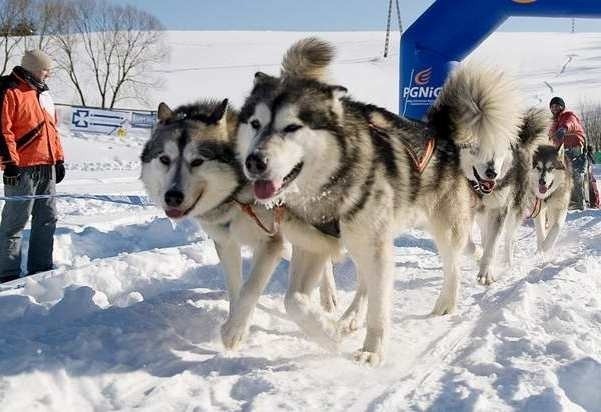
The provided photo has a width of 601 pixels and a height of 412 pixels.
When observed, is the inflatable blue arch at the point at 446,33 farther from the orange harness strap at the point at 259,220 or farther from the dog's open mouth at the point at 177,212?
the dog's open mouth at the point at 177,212

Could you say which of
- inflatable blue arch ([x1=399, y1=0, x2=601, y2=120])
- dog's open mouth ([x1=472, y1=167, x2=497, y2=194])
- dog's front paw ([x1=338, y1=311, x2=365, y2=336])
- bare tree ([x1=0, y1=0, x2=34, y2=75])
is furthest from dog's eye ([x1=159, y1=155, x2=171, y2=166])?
bare tree ([x1=0, y1=0, x2=34, y2=75])

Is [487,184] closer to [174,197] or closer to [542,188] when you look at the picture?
[542,188]

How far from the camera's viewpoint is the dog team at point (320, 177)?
2.54 m

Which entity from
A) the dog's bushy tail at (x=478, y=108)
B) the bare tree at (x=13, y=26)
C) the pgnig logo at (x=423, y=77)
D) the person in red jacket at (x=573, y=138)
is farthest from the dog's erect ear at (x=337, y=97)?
the bare tree at (x=13, y=26)

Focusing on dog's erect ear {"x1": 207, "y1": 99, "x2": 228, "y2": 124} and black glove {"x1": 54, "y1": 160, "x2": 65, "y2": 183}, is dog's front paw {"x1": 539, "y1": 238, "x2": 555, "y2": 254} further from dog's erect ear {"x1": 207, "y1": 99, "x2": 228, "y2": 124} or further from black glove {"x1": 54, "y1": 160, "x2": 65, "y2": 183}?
black glove {"x1": 54, "y1": 160, "x2": 65, "y2": 183}

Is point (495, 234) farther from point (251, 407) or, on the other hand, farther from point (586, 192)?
Result: point (586, 192)

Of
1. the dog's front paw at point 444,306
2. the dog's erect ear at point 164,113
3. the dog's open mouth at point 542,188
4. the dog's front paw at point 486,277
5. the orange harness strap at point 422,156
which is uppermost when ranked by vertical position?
the dog's erect ear at point 164,113

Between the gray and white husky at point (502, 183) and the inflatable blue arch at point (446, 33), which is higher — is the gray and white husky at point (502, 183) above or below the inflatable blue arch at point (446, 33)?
below

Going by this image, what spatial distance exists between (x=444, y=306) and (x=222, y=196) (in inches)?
55.5

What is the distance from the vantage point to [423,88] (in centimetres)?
711

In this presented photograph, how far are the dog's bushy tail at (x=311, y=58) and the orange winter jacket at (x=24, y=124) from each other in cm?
215

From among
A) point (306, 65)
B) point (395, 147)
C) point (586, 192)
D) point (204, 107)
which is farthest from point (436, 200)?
point (586, 192)

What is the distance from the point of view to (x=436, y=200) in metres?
3.40

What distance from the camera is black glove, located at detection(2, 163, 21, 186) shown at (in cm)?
424
